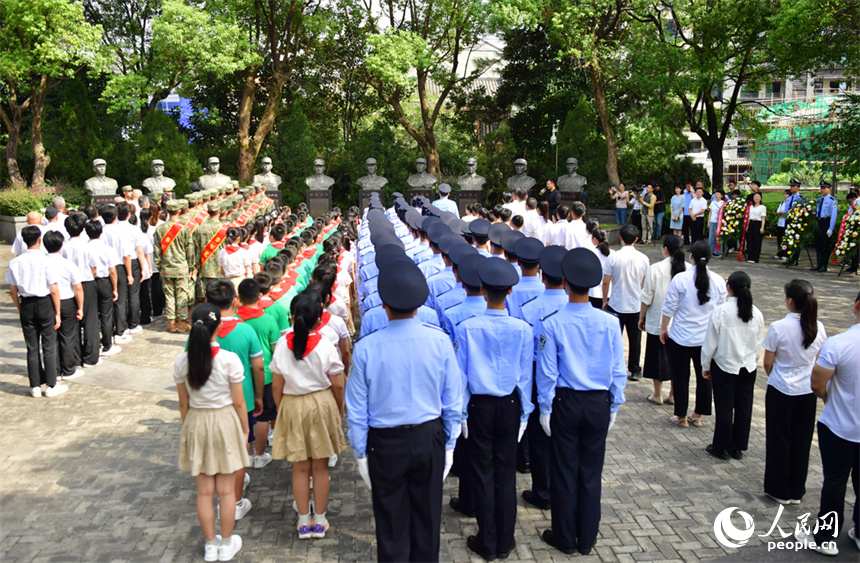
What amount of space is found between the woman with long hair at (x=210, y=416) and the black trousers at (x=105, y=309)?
527 cm

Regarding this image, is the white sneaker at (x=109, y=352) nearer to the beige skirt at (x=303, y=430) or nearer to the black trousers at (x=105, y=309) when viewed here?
the black trousers at (x=105, y=309)

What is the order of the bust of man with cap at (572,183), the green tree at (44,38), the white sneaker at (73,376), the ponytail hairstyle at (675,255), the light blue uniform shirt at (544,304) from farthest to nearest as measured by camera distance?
the bust of man with cap at (572,183)
the green tree at (44,38)
the white sneaker at (73,376)
the ponytail hairstyle at (675,255)
the light blue uniform shirt at (544,304)

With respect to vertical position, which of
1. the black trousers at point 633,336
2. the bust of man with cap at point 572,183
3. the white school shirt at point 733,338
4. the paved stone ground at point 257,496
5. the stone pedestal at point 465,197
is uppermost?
the bust of man with cap at point 572,183

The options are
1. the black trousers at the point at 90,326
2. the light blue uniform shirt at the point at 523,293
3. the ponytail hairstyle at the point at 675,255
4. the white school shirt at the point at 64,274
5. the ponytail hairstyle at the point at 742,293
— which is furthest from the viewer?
the black trousers at the point at 90,326

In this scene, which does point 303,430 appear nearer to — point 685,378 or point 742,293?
point 742,293

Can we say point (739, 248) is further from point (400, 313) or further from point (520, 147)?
point (400, 313)

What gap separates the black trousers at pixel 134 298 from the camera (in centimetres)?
1038

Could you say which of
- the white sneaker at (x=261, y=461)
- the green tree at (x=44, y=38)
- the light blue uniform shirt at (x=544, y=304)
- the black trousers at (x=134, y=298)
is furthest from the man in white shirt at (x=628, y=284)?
the green tree at (x=44, y=38)

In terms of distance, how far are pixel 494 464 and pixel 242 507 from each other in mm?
1984

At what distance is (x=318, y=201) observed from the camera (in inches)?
803

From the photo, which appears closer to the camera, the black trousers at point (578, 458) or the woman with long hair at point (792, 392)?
the black trousers at point (578, 458)

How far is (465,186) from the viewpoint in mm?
20266

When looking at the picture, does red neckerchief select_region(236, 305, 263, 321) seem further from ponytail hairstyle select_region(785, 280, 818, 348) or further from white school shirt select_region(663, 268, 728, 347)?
ponytail hairstyle select_region(785, 280, 818, 348)

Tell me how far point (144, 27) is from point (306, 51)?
5446 millimetres
